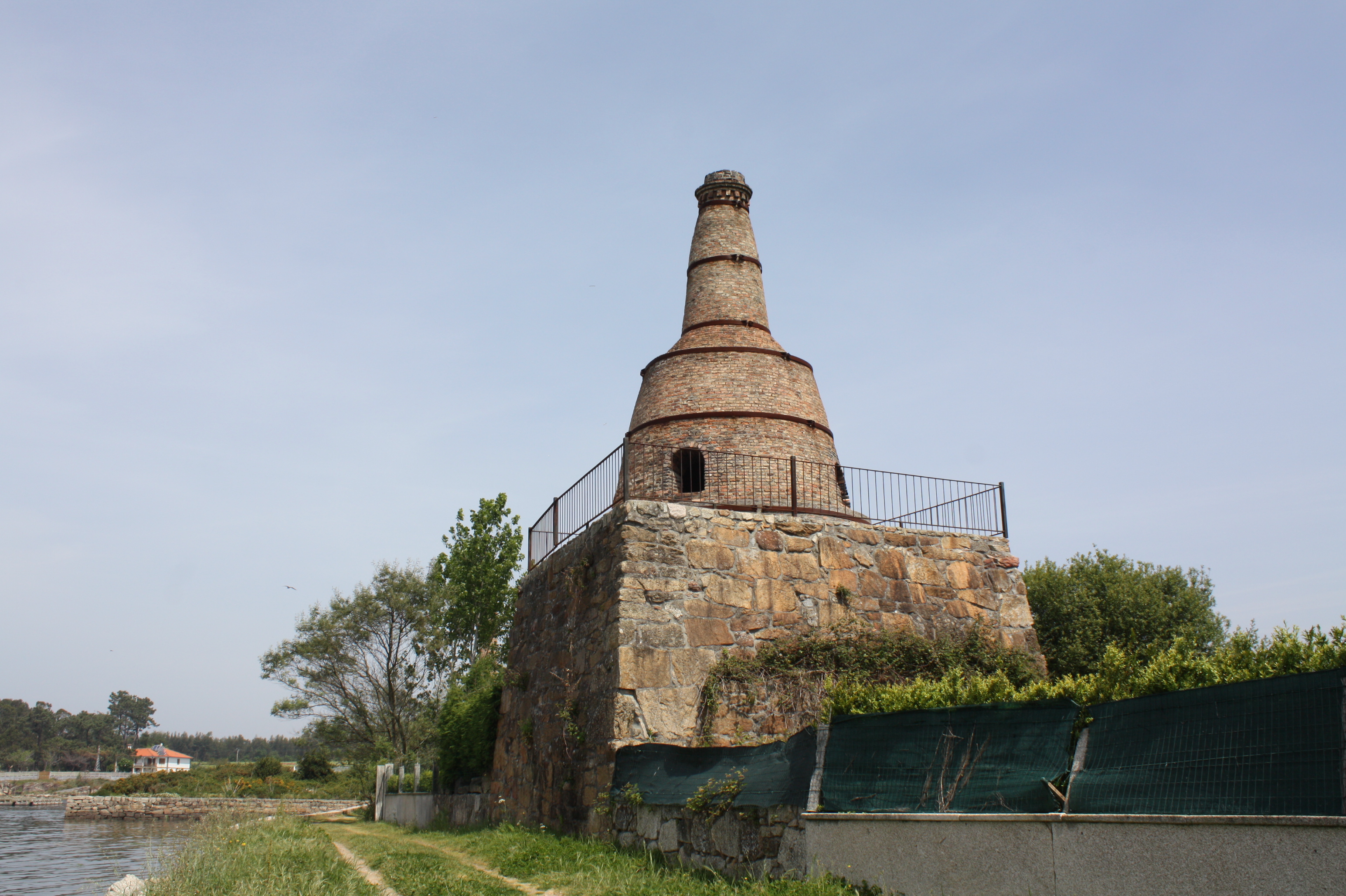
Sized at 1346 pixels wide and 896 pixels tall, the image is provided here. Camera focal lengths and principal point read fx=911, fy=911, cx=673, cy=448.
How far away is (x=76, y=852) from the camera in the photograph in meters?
25.6

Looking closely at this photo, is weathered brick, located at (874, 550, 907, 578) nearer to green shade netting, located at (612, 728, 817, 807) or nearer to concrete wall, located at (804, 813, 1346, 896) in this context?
green shade netting, located at (612, 728, 817, 807)

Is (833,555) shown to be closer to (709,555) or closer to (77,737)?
(709,555)

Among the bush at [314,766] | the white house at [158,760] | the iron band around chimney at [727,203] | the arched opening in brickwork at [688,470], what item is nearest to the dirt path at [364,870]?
the arched opening in brickwork at [688,470]

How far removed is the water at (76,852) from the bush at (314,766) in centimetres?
899

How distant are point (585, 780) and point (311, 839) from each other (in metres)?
5.87

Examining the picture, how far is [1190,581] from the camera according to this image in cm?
2380

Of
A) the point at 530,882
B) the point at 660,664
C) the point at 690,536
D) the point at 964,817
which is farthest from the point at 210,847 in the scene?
the point at 964,817

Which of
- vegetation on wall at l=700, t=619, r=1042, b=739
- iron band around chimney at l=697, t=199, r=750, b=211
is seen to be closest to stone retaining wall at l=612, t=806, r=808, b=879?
vegetation on wall at l=700, t=619, r=1042, b=739

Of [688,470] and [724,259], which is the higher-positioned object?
[724,259]

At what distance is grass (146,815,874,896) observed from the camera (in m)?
7.61

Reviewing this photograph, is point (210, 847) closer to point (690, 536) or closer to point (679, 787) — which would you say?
point (679, 787)

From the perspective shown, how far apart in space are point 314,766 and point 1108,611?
4365 cm

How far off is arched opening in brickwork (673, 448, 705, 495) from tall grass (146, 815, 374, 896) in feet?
24.6

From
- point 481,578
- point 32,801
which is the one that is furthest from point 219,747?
point 481,578
